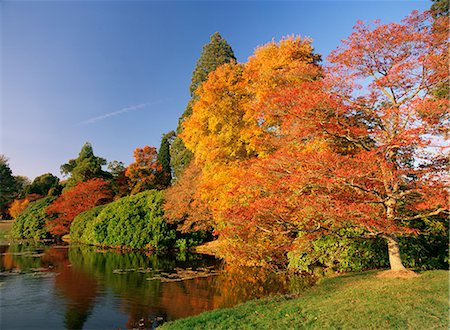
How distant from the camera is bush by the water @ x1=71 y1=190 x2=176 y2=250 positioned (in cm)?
2617

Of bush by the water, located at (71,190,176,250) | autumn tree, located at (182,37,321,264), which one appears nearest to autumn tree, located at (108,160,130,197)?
bush by the water, located at (71,190,176,250)

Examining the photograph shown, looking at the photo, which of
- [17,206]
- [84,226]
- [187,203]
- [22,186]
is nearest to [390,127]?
[187,203]

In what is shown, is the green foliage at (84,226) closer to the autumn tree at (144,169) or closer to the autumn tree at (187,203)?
the autumn tree at (144,169)

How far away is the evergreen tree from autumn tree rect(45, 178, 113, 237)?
6944mm

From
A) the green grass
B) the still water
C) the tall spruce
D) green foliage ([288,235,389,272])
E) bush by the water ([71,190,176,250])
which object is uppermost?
the tall spruce

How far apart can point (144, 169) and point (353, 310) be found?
35.3m

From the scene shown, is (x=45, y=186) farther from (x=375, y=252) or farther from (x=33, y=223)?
(x=375, y=252)

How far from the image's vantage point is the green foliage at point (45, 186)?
5257 centimetres

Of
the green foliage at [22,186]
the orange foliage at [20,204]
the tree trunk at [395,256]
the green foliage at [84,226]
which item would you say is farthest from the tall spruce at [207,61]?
the green foliage at [22,186]

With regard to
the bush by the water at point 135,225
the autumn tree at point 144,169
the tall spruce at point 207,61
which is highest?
the tall spruce at point 207,61

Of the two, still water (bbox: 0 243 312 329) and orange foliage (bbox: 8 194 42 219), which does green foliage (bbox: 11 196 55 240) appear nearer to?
orange foliage (bbox: 8 194 42 219)

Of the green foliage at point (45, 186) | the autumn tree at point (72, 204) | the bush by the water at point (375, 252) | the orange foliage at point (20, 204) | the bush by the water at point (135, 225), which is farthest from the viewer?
the green foliage at point (45, 186)

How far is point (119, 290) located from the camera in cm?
1275

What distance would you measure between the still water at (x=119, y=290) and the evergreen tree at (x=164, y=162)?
2038cm
